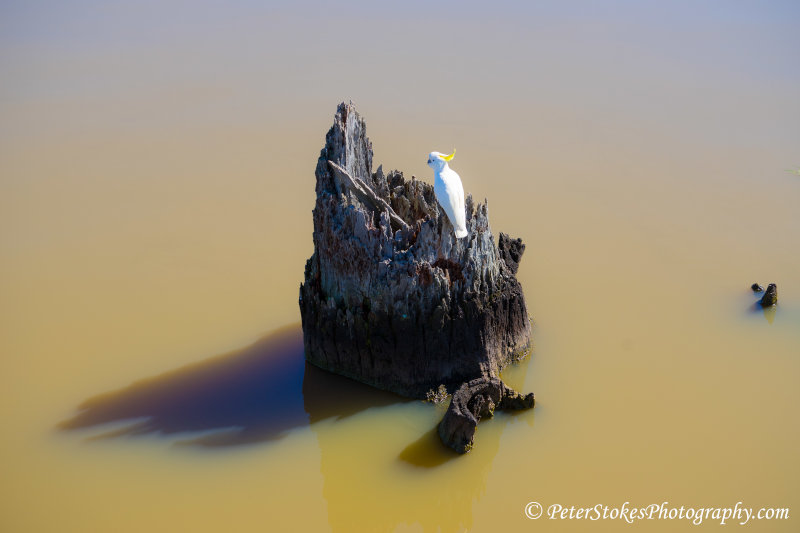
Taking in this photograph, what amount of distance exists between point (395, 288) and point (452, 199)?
2.92 feet

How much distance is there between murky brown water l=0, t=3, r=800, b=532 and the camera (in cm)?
607

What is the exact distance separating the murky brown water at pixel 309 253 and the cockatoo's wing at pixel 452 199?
160 cm

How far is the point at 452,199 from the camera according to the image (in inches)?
250

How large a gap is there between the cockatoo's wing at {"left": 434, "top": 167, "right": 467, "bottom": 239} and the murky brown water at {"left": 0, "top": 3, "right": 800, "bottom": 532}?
160 cm

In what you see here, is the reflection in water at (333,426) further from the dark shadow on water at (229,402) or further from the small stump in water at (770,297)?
the small stump in water at (770,297)

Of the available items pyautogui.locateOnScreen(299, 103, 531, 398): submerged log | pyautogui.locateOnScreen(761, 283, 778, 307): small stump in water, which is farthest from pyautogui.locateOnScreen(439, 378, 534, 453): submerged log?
pyautogui.locateOnScreen(761, 283, 778, 307): small stump in water

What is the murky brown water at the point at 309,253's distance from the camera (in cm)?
607

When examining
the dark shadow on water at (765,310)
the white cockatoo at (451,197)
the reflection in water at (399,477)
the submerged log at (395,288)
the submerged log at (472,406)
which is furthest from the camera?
the dark shadow on water at (765,310)

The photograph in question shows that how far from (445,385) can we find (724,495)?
234 cm

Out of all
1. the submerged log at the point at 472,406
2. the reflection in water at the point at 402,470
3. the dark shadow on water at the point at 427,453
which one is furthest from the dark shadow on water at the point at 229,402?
the submerged log at the point at 472,406

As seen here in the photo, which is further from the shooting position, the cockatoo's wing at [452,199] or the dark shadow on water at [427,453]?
the cockatoo's wing at [452,199]

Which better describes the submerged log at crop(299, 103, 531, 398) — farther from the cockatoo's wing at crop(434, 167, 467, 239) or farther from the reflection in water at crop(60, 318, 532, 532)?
the reflection in water at crop(60, 318, 532, 532)

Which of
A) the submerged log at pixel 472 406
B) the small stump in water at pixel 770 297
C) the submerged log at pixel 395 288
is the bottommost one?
the submerged log at pixel 472 406

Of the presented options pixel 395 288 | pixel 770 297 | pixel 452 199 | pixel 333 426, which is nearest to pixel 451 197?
pixel 452 199
